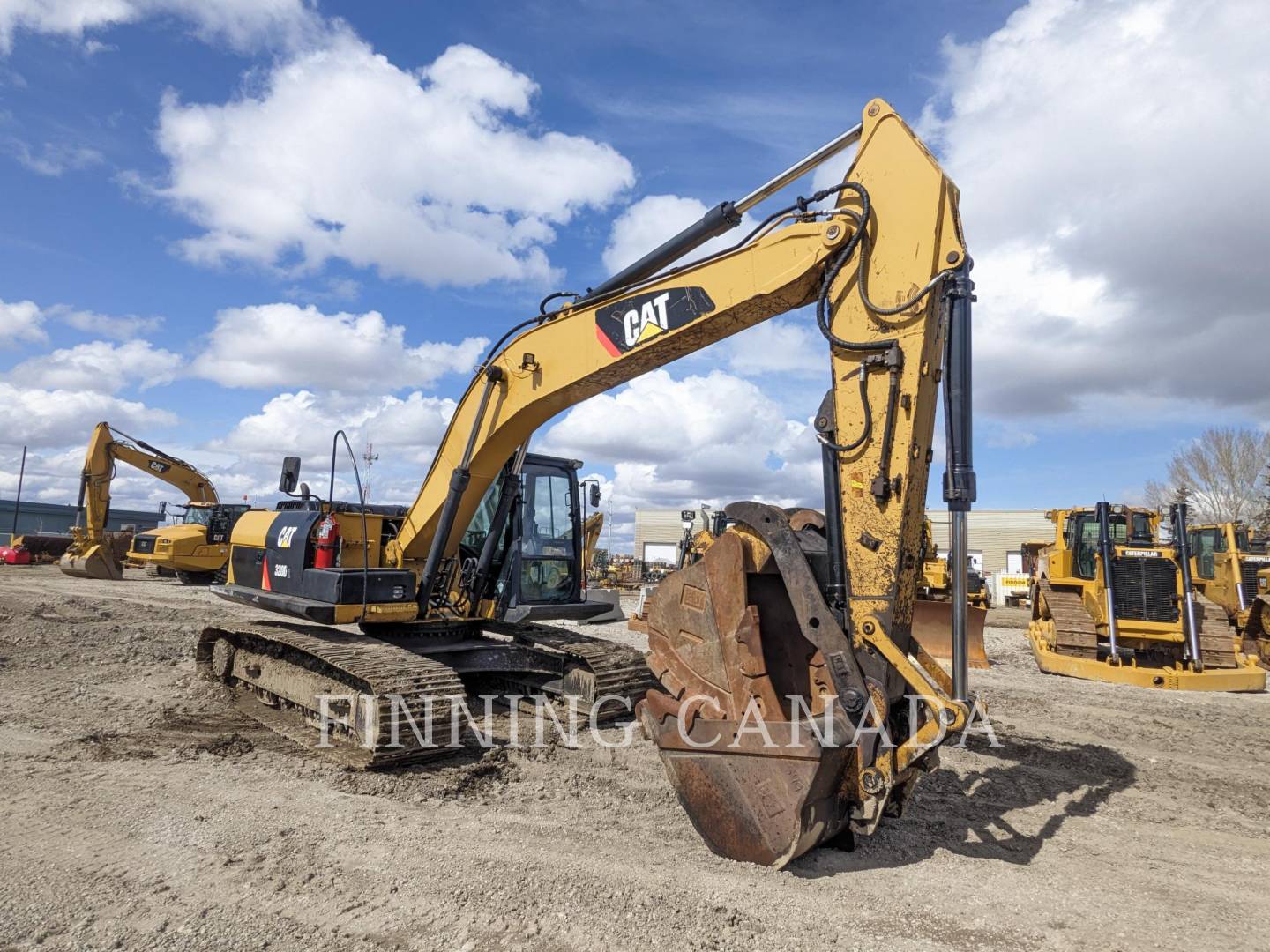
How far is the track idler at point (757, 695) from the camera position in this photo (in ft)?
12.4

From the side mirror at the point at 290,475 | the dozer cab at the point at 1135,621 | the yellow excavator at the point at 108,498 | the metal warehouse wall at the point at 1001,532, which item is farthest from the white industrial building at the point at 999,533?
the side mirror at the point at 290,475

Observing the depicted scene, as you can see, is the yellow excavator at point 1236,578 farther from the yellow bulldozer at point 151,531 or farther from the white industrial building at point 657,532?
the white industrial building at point 657,532

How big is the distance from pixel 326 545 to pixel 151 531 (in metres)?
19.1

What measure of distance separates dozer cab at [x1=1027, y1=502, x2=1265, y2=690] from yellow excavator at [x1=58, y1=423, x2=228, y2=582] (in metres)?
20.2

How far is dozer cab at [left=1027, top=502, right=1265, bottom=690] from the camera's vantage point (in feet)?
34.2

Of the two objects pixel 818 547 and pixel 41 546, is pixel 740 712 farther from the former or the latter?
pixel 41 546

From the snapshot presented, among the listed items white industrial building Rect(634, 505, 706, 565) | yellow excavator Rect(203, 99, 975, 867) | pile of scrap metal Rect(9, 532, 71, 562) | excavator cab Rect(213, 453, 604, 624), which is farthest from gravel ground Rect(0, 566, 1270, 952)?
white industrial building Rect(634, 505, 706, 565)

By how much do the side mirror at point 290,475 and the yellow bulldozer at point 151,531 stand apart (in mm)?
15654

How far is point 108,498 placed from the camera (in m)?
22.5

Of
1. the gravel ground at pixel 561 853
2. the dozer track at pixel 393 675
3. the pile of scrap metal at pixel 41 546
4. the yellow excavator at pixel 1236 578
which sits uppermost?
the pile of scrap metal at pixel 41 546

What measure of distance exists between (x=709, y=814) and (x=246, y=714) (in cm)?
504

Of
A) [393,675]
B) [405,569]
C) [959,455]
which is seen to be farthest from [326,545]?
[959,455]

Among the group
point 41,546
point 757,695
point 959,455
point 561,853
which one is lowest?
point 561,853

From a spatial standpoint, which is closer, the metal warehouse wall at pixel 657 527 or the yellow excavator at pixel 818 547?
the yellow excavator at pixel 818 547
